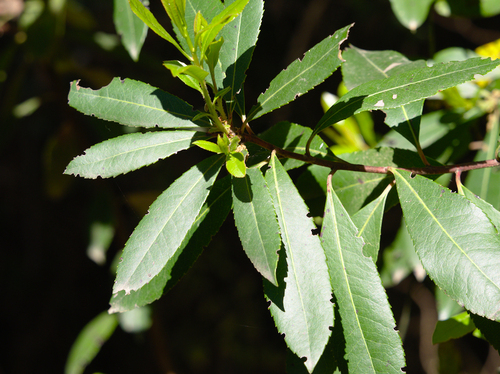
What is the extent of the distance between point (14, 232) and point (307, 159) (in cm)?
234

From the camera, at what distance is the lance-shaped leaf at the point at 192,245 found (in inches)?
27.6

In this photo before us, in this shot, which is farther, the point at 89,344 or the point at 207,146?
the point at 89,344

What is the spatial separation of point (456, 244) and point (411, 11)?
2.45ft

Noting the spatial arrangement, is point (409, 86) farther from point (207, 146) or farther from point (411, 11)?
point (411, 11)

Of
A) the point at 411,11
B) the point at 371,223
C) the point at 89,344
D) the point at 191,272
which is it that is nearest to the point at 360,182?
the point at 371,223

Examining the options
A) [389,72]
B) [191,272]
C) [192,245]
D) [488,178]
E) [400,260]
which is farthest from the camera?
[191,272]

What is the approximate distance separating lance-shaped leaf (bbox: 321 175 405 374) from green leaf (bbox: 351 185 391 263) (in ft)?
0.21

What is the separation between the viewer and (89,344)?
146cm

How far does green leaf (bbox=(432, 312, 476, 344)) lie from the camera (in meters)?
0.79

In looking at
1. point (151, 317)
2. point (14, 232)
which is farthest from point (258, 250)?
point (14, 232)

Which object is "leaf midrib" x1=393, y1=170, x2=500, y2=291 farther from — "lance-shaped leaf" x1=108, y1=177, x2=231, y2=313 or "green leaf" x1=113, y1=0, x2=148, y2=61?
"green leaf" x1=113, y1=0, x2=148, y2=61

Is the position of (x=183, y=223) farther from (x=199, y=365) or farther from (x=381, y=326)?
(x=199, y=365)

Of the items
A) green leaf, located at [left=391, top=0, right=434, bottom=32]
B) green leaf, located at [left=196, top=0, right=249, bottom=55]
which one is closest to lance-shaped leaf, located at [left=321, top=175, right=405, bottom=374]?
green leaf, located at [left=196, top=0, right=249, bottom=55]

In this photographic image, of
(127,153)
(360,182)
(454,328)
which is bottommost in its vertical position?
(454,328)
